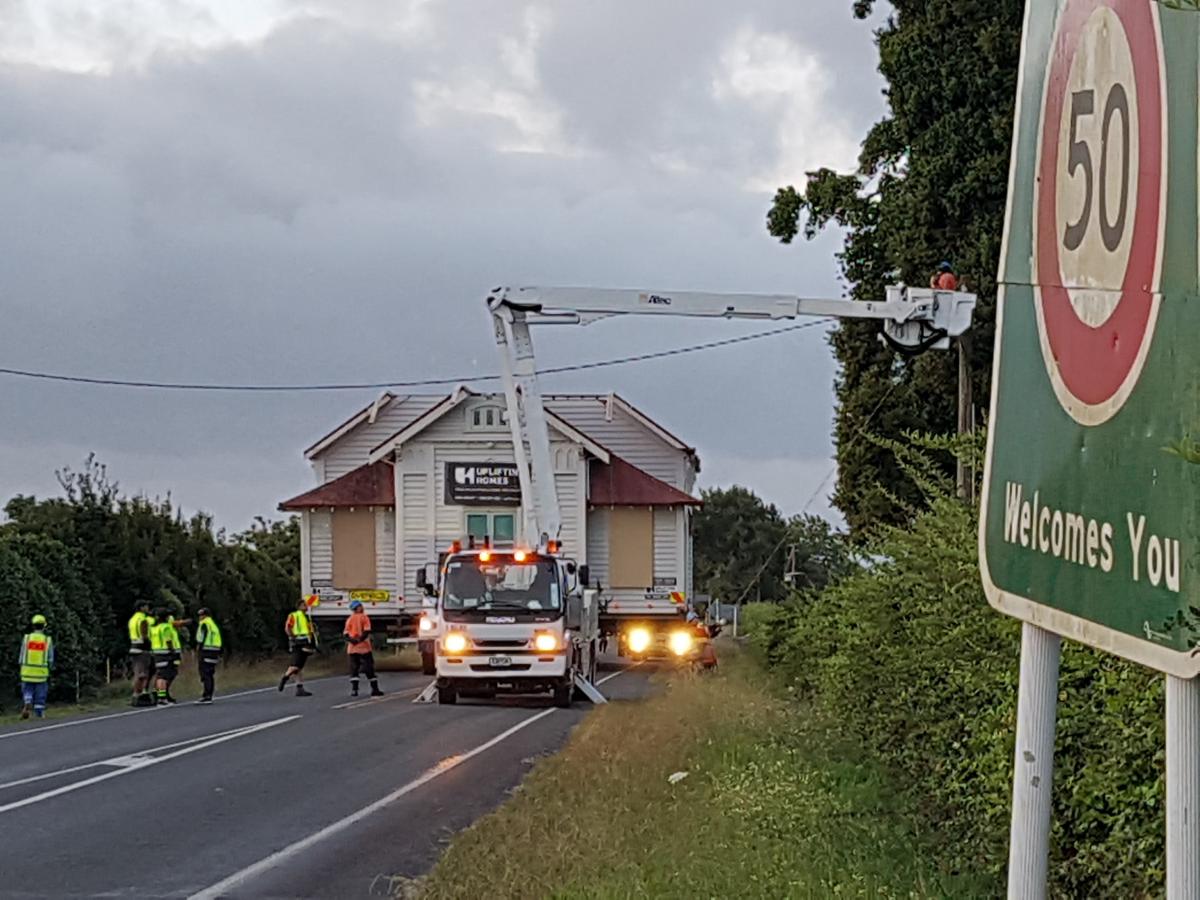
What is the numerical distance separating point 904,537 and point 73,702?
24643mm

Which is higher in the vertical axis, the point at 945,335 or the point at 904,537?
the point at 945,335

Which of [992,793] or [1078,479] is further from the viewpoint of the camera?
[992,793]

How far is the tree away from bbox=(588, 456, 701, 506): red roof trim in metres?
12.1

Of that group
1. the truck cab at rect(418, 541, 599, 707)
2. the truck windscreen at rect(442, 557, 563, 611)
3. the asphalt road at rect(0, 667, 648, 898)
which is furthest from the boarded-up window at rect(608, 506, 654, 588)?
the asphalt road at rect(0, 667, 648, 898)

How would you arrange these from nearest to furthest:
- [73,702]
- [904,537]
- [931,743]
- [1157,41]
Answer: [1157,41]
[931,743]
[904,537]
[73,702]

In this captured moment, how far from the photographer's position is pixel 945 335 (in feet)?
73.4

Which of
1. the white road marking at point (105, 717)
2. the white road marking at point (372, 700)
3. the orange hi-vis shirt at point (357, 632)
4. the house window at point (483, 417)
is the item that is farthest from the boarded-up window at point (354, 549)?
the orange hi-vis shirt at point (357, 632)

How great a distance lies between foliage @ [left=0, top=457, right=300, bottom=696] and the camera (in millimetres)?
32625

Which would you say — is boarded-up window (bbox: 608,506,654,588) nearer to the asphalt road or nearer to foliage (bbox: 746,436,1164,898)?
the asphalt road

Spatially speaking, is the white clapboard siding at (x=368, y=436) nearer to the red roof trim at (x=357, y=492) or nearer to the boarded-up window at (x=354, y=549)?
the red roof trim at (x=357, y=492)

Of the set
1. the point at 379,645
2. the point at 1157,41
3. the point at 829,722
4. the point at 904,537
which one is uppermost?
the point at 1157,41

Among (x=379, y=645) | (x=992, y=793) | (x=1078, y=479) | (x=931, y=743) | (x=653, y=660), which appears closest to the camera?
(x=1078, y=479)

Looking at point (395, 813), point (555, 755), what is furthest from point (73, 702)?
point (395, 813)

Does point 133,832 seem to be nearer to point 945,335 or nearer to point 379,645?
point 945,335
